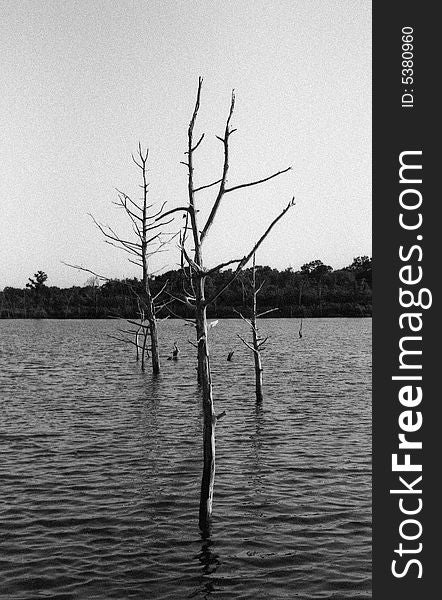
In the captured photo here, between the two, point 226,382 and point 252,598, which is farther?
point 226,382

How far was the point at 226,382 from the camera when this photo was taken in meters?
35.4

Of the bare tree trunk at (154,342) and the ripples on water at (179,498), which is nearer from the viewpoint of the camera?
the ripples on water at (179,498)

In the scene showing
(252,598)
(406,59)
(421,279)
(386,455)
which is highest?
(406,59)

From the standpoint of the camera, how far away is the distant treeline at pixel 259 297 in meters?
140

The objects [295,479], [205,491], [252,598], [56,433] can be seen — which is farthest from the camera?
[56,433]

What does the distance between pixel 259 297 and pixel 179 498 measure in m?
139

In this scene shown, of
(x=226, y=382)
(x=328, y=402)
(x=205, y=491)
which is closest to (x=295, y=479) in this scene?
(x=205, y=491)

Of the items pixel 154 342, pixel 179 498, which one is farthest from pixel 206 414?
pixel 154 342

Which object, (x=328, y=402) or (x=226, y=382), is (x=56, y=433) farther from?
(x=226, y=382)

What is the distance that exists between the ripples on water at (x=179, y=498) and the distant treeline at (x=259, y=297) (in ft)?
291

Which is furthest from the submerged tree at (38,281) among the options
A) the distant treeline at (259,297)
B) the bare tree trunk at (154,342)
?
the bare tree trunk at (154,342)

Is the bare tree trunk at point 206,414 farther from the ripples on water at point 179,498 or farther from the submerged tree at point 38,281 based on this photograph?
the submerged tree at point 38,281

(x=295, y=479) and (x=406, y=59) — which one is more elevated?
(x=406, y=59)

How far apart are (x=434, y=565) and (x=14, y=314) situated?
17114 cm
